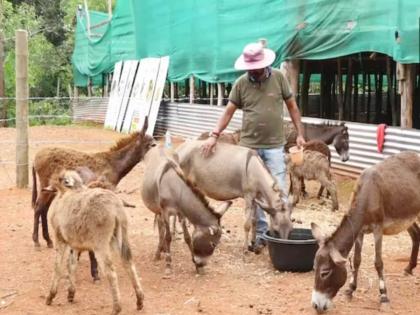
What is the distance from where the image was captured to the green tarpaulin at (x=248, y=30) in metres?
9.88

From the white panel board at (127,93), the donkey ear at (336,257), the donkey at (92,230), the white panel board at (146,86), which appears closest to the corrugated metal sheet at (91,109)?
the white panel board at (127,93)

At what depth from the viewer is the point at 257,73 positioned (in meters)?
6.87

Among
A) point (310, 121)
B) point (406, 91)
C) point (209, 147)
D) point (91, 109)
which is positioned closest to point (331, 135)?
point (310, 121)

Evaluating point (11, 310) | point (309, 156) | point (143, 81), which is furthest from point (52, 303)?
point (143, 81)

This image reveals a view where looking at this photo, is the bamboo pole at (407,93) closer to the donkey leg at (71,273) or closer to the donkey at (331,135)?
the donkey at (331,135)

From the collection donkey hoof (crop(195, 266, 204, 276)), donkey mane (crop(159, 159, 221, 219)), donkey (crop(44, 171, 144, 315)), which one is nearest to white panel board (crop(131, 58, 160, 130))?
donkey mane (crop(159, 159, 221, 219))

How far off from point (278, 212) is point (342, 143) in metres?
4.81

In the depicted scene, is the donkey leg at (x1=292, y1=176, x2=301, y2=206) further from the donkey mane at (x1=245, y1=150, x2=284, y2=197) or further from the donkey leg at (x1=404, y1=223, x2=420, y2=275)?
the donkey leg at (x1=404, y1=223, x2=420, y2=275)

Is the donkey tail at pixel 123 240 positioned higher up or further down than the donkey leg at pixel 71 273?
higher up

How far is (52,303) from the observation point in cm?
547

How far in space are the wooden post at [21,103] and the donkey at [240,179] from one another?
3974 mm

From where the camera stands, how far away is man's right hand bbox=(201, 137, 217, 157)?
7.10m

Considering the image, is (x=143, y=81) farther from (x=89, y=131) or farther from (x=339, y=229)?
(x=339, y=229)

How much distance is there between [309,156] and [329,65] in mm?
11283
